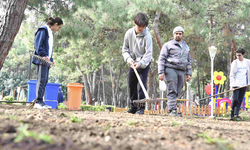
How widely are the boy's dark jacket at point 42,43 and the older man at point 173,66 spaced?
2.32 metres

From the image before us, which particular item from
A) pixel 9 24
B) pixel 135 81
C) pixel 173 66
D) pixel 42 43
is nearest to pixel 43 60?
pixel 42 43

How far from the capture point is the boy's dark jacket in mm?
5289

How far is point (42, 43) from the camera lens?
17.6ft

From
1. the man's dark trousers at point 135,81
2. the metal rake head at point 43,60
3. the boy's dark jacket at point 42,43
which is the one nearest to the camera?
the metal rake head at point 43,60

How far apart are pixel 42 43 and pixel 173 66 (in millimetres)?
2662

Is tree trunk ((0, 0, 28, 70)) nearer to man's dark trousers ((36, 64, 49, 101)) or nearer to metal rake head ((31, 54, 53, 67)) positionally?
metal rake head ((31, 54, 53, 67))

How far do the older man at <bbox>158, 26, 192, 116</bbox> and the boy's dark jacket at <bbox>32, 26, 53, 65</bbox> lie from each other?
2323 millimetres

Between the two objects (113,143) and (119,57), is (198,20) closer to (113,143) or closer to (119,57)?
(119,57)

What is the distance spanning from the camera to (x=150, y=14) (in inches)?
646

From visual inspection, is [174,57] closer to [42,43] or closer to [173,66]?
[173,66]

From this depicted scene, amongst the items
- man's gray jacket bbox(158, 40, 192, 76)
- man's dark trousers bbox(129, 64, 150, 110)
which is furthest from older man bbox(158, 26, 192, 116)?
man's dark trousers bbox(129, 64, 150, 110)

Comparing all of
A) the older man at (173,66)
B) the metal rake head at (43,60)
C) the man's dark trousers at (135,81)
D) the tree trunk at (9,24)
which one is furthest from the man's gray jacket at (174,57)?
the tree trunk at (9,24)

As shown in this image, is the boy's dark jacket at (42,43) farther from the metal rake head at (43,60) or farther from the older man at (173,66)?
the older man at (173,66)

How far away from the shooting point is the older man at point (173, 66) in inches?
222
